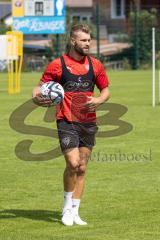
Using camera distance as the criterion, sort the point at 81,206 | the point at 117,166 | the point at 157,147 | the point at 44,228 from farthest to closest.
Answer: the point at 157,147, the point at 117,166, the point at 81,206, the point at 44,228

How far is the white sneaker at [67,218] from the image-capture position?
858 centimetres

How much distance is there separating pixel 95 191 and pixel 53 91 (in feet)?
9.16

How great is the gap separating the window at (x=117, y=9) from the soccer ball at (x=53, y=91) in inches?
2616

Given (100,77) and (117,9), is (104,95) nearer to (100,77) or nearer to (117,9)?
(100,77)

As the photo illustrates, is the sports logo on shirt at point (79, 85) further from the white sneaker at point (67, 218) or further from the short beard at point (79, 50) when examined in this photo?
the white sneaker at point (67, 218)

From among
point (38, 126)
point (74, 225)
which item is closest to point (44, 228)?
point (74, 225)

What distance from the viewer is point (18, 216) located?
9141 millimetres

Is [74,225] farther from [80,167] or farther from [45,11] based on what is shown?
[45,11]

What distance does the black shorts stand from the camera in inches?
337

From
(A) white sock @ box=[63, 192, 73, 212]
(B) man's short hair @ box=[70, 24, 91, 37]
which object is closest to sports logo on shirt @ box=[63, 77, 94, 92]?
(B) man's short hair @ box=[70, 24, 91, 37]

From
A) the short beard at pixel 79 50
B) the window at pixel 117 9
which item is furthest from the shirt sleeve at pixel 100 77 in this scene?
the window at pixel 117 9

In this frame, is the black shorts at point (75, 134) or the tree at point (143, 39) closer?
the black shorts at point (75, 134)

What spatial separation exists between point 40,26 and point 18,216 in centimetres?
4082

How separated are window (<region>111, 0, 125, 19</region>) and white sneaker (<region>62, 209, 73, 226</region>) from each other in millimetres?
66420
